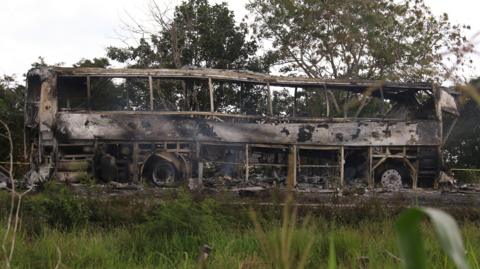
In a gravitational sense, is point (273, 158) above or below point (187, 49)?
below

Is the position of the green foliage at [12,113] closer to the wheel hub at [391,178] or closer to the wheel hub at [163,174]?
the wheel hub at [163,174]

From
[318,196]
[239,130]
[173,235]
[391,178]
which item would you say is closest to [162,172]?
[239,130]

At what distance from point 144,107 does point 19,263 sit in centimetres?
1049

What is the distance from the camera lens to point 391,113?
1756cm

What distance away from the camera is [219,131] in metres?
15.5

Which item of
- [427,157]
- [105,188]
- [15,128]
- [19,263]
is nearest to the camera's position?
[19,263]

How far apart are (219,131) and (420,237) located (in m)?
15.1

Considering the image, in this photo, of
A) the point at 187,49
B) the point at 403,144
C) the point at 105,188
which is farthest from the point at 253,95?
the point at 187,49

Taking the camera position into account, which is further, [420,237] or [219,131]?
[219,131]

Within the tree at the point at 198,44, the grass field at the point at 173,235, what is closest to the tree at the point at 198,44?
the tree at the point at 198,44

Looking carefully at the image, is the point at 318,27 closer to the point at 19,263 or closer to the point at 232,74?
the point at 232,74

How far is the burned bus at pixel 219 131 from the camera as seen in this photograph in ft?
48.8

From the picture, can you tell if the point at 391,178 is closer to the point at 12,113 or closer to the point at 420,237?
the point at 12,113

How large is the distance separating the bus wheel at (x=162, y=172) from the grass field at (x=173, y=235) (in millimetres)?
5337
